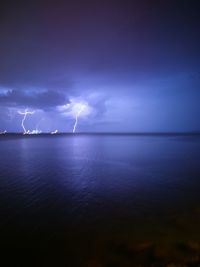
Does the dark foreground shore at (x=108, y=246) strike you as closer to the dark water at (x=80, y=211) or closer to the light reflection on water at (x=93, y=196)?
the dark water at (x=80, y=211)

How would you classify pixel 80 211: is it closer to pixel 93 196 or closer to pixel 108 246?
pixel 93 196

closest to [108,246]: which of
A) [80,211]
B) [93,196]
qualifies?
[80,211]

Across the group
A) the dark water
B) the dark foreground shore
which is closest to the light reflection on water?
the dark water

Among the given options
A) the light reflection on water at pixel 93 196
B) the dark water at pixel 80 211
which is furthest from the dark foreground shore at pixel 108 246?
the light reflection on water at pixel 93 196

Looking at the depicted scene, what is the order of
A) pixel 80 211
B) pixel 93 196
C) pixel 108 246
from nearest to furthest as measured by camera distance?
pixel 108 246 → pixel 80 211 → pixel 93 196

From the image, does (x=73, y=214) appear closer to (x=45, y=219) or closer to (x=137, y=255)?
(x=45, y=219)

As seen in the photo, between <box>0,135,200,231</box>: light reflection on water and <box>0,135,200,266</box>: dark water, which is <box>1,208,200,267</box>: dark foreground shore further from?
<box>0,135,200,231</box>: light reflection on water

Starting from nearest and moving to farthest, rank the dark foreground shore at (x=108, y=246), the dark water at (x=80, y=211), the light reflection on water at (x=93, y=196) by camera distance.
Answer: the dark foreground shore at (x=108, y=246) → the dark water at (x=80, y=211) → the light reflection on water at (x=93, y=196)

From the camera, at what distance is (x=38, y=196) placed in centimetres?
2339

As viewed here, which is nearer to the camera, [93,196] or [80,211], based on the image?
[80,211]

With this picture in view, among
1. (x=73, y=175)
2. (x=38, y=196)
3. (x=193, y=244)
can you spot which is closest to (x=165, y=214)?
(x=193, y=244)

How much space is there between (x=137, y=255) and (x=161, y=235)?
3085 millimetres

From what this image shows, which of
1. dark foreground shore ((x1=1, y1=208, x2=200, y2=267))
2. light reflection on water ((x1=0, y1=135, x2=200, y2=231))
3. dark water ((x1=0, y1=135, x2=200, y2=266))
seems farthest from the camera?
light reflection on water ((x1=0, y1=135, x2=200, y2=231))

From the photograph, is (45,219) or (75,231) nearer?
(75,231)
